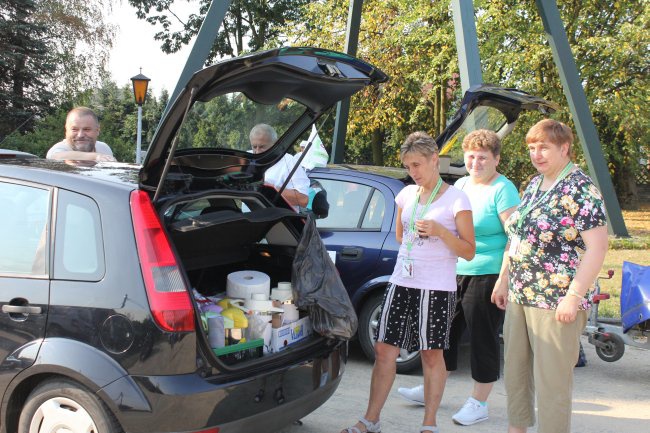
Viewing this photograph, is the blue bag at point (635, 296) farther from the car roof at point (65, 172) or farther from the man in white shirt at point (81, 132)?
the man in white shirt at point (81, 132)

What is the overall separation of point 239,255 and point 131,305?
1.31 m

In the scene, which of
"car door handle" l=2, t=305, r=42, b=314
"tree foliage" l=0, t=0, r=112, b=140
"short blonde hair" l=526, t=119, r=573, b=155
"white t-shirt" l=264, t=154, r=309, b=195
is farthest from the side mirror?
"tree foliage" l=0, t=0, r=112, b=140

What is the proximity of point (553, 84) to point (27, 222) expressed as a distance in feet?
51.7

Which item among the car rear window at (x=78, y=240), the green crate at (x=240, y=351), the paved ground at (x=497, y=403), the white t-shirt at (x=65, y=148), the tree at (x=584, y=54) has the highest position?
the tree at (x=584, y=54)

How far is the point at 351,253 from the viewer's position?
17.9 feet

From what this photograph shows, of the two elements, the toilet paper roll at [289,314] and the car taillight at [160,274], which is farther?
the toilet paper roll at [289,314]

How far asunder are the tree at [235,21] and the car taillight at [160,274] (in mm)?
27530

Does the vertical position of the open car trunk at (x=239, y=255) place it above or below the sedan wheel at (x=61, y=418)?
above

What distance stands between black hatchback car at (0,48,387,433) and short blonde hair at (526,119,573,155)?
991 millimetres

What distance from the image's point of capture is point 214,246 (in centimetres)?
388

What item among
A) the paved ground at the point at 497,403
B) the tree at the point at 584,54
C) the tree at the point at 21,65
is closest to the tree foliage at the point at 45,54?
the tree at the point at 21,65

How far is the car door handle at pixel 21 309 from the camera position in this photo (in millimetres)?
2996

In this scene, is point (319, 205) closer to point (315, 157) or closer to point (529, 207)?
point (315, 157)

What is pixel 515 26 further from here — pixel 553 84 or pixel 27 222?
pixel 27 222
